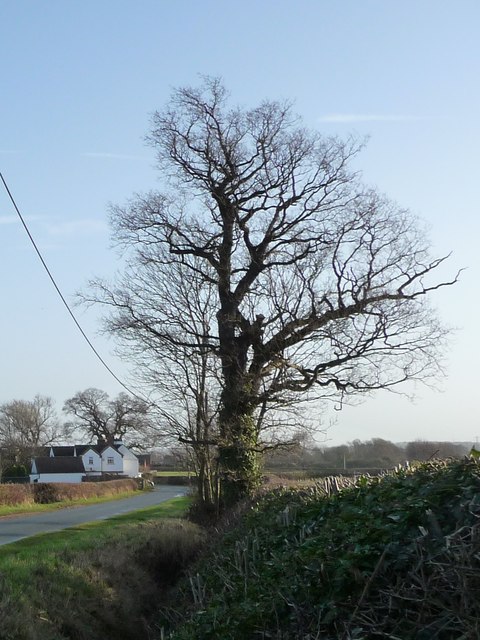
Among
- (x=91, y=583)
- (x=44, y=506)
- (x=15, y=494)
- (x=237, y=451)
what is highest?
(x=237, y=451)

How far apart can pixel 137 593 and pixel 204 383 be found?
10.8 meters

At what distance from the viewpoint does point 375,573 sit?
545 centimetres

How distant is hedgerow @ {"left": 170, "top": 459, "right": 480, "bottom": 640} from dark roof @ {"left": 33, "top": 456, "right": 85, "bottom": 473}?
314 ft

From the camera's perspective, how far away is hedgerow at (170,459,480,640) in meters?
4.76

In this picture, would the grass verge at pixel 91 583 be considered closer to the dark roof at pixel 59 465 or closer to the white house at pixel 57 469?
the white house at pixel 57 469

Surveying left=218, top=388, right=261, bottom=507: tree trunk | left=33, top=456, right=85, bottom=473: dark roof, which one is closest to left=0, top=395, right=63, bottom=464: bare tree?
left=33, top=456, right=85, bottom=473: dark roof

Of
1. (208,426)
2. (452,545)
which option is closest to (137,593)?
(208,426)

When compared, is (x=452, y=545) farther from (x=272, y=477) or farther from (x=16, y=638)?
(x=272, y=477)

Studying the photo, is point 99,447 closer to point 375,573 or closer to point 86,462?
point 86,462

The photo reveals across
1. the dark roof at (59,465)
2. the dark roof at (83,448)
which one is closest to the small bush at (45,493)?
the dark roof at (59,465)

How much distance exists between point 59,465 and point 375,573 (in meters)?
102

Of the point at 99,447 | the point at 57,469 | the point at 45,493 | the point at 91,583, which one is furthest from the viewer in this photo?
the point at 99,447

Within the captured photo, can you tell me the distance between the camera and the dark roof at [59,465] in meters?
101

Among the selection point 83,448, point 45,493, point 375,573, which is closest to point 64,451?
point 83,448
